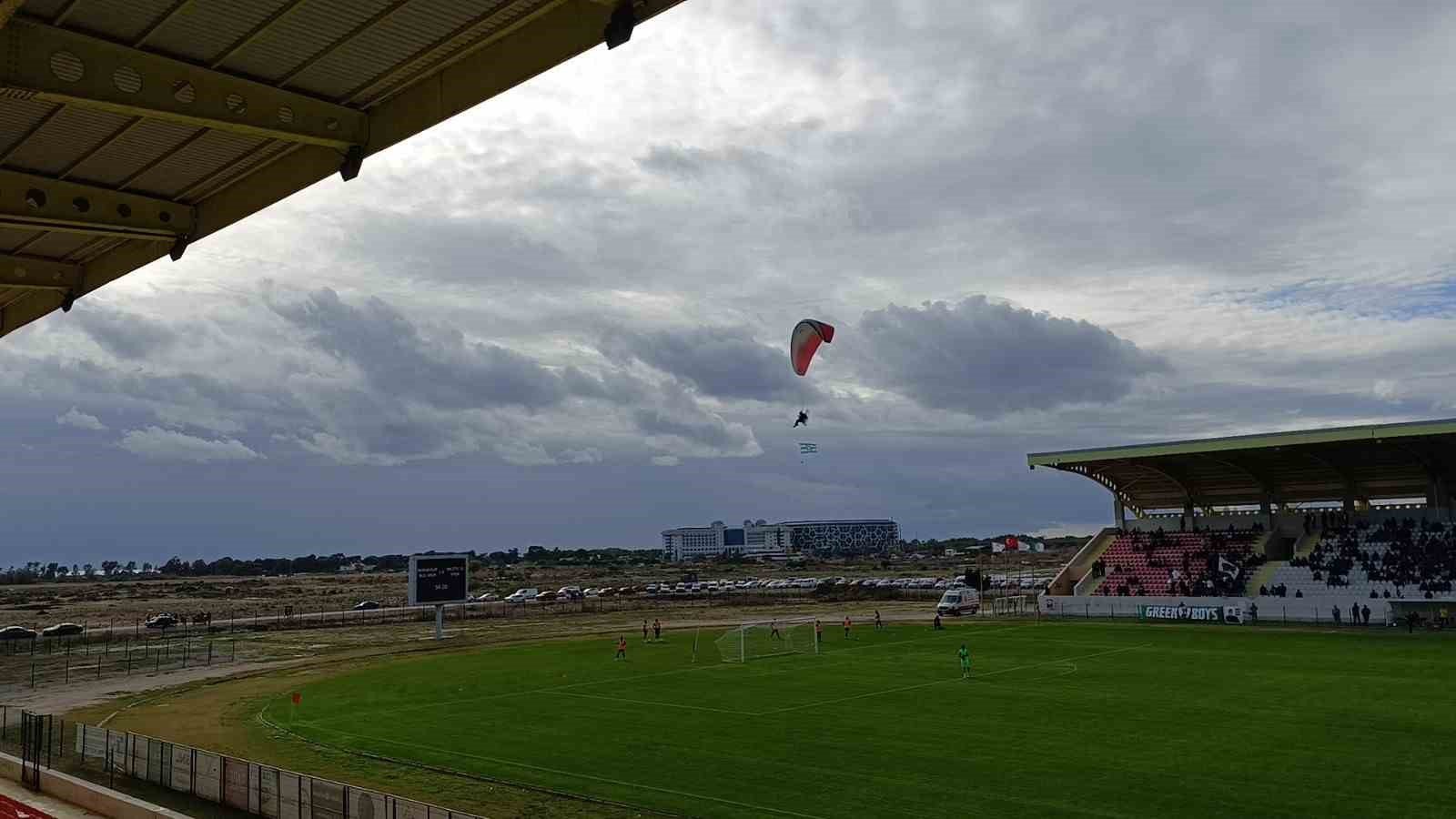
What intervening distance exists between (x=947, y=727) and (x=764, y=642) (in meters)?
23.6

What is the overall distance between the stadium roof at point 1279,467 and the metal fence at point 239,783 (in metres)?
58.2

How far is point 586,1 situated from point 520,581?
522 feet

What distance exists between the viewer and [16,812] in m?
20.1

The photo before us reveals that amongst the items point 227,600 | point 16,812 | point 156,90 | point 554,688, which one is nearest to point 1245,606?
point 554,688

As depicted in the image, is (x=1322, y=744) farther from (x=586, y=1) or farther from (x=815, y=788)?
(x=586, y=1)

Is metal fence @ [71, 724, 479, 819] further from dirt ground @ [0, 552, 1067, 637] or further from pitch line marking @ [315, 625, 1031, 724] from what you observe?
dirt ground @ [0, 552, 1067, 637]

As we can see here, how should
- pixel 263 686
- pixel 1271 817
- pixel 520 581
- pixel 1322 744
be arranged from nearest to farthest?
pixel 1271 817 < pixel 1322 744 < pixel 263 686 < pixel 520 581

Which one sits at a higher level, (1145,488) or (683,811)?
(1145,488)

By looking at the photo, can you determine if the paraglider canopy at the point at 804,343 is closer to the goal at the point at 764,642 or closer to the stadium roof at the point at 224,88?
the goal at the point at 764,642

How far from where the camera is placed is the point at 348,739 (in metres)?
29.2

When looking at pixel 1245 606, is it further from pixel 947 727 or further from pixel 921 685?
pixel 947 727

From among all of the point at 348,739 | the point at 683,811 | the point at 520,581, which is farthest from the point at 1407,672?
the point at 520,581

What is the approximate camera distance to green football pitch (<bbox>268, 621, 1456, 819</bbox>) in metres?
20.8

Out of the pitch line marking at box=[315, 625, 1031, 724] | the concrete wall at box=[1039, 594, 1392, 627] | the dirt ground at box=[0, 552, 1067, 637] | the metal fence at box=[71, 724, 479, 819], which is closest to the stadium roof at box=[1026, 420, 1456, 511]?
the concrete wall at box=[1039, 594, 1392, 627]
